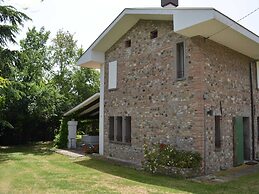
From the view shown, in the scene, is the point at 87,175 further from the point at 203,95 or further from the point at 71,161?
the point at 203,95

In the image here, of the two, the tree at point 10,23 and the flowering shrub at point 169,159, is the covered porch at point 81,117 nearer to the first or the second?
the tree at point 10,23

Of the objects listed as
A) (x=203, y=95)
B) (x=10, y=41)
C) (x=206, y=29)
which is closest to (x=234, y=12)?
(x=206, y=29)

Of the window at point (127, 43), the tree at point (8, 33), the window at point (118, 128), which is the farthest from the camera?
the tree at point (8, 33)

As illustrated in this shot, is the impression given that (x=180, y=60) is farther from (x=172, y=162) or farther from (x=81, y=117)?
(x=81, y=117)

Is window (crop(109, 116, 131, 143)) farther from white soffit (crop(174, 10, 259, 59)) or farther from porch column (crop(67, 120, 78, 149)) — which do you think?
white soffit (crop(174, 10, 259, 59))

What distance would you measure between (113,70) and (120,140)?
376cm

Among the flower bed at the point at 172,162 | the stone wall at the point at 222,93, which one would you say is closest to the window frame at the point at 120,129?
the flower bed at the point at 172,162

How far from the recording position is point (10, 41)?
1822cm

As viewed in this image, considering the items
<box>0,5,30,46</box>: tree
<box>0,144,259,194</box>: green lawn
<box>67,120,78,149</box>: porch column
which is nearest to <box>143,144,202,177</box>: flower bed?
<box>0,144,259,194</box>: green lawn

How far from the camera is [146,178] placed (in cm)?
1034

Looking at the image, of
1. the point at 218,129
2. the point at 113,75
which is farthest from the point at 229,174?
the point at 113,75

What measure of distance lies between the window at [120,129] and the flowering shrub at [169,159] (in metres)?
3.02

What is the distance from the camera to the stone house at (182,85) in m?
11.3

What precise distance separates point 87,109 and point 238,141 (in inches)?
434
